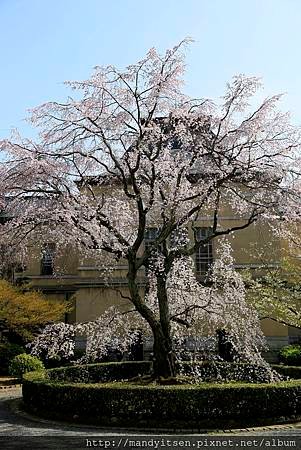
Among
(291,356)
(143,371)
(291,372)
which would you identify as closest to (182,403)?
(291,372)

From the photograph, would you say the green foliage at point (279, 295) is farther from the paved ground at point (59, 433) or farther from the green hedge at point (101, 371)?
the paved ground at point (59, 433)

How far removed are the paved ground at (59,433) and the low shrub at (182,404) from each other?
43 centimetres

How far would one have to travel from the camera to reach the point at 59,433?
27.0 feet

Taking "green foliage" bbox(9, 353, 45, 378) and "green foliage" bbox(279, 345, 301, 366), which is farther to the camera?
"green foliage" bbox(279, 345, 301, 366)

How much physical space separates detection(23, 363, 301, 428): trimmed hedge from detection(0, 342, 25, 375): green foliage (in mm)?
10662

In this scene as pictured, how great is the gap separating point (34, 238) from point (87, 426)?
4.97 meters

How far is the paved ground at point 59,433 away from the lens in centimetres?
746

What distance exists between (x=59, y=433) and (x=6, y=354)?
1183 centimetres

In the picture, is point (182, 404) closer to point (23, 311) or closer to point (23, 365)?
point (23, 365)

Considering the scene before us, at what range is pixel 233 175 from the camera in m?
11.3

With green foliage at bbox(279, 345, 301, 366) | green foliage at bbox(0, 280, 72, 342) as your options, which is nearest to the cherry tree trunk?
green foliage at bbox(279, 345, 301, 366)

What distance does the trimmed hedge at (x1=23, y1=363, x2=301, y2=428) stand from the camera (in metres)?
8.75

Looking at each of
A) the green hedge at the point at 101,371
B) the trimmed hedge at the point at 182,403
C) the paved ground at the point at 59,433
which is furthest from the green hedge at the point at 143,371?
the paved ground at the point at 59,433

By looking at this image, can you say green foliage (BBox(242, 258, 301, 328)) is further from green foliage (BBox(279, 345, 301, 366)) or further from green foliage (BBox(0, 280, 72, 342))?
green foliage (BBox(0, 280, 72, 342))
